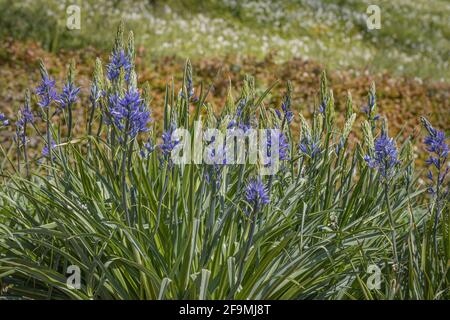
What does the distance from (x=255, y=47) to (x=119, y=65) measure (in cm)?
984

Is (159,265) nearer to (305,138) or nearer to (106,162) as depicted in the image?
(106,162)

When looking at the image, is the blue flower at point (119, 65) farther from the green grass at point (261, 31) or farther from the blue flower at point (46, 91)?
the green grass at point (261, 31)

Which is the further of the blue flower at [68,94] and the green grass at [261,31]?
the green grass at [261,31]

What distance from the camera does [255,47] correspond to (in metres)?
12.6

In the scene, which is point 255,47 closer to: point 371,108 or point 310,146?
point 371,108

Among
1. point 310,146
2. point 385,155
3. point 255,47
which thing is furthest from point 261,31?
point 385,155

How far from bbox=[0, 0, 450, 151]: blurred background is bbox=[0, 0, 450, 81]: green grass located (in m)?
0.02

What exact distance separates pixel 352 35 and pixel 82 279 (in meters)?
12.3

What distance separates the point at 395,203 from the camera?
3674mm

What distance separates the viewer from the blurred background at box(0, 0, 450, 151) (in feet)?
33.0

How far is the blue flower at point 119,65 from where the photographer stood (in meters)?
2.99

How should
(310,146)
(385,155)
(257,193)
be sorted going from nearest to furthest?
1. (257,193)
2. (385,155)
3. (310,146)

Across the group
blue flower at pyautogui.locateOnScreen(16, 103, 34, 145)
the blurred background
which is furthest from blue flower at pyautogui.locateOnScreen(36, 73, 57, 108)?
the blurred background

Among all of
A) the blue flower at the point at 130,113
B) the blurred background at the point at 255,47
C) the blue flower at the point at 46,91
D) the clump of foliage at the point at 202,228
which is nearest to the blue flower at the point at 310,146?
the clump of foliage at the point at 202,228
